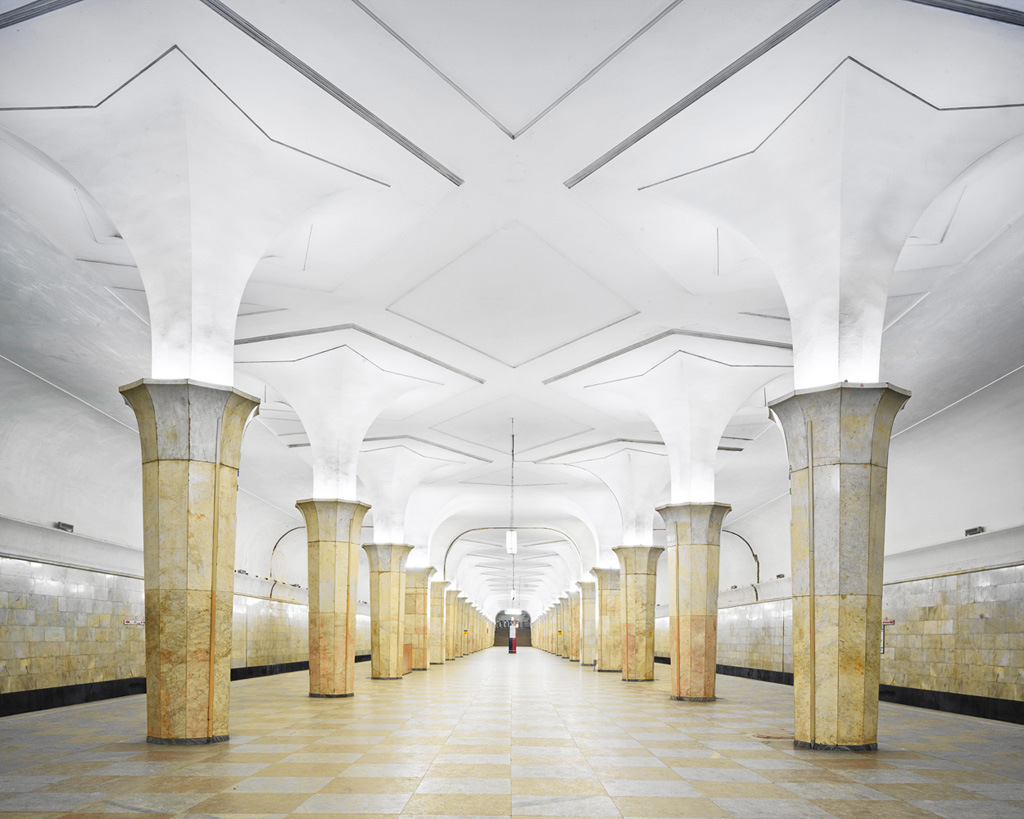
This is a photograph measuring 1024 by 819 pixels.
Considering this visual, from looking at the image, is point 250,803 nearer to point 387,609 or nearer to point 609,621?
point 387,609

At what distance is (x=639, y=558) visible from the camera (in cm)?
2459

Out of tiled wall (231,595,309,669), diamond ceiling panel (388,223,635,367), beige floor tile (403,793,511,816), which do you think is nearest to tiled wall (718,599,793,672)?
diamond ceiling panel (388,223,635,367)

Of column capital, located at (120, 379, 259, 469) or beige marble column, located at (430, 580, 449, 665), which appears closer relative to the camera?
column capital, located at (120, 379, 259, 469)

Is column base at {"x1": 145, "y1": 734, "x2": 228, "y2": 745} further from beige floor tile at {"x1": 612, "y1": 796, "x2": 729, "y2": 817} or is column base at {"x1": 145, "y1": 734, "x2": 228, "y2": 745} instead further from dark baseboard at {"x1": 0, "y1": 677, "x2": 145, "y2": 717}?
dark baseboard at {"x1": 0, "y1": 677, "x2": 145, "y2": 717}

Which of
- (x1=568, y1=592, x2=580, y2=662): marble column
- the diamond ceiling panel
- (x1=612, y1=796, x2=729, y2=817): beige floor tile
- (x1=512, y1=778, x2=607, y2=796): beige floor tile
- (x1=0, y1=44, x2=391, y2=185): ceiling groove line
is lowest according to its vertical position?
(x1=568, y1=592, x2=580, y2=662): marble column

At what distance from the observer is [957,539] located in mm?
16578

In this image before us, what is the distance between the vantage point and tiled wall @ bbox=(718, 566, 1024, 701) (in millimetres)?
14453

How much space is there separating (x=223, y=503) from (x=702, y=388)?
9895mm

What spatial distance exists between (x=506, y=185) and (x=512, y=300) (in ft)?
12.0

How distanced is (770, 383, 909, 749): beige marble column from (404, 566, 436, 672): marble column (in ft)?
72.9

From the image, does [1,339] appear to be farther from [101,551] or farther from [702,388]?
[702,388]

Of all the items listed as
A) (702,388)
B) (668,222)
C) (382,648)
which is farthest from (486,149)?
(382,648)

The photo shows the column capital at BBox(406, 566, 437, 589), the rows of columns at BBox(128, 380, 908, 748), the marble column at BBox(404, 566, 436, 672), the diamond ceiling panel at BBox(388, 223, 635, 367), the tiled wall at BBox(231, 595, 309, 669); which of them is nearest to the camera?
the rows of columns at BBox(128, 380, 908, 748)

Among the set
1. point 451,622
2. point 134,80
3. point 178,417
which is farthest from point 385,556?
point 451,622
